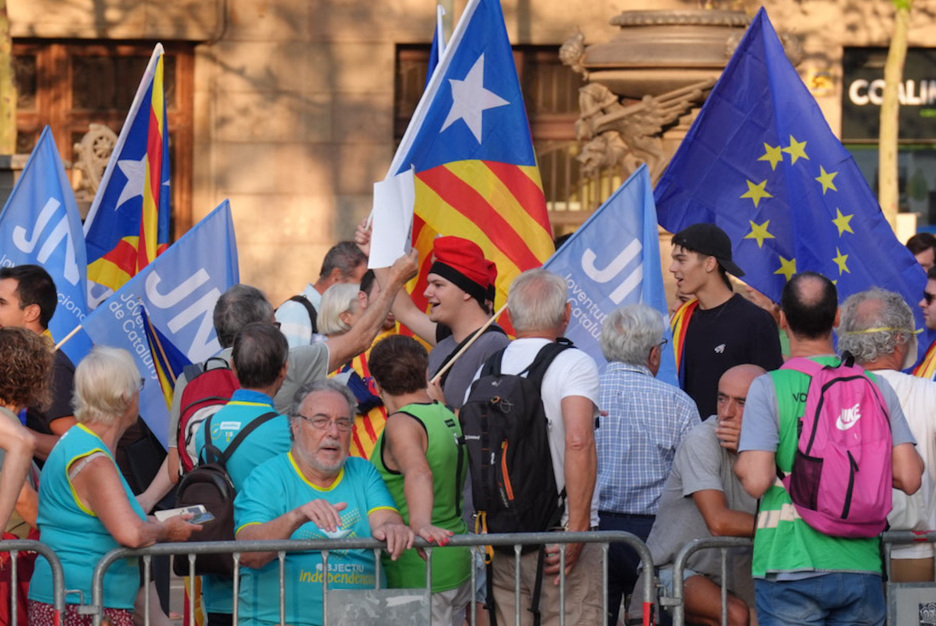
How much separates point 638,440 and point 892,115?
11.0 metres

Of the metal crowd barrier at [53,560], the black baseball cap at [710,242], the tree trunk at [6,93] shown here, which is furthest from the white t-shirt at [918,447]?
the tree trunk at [6,93]

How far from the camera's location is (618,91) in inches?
518

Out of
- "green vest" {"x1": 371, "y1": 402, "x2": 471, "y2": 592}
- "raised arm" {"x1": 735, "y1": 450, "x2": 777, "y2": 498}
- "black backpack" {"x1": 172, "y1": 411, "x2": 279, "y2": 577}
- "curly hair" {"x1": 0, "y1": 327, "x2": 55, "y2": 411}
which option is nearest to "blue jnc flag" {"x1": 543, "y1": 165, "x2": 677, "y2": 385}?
"green vest" {"x1": 371, "y1": 402, "x2": 471, "y2": 592}

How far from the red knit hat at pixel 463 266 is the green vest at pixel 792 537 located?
161cm

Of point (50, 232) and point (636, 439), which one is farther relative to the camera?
point (50, 232)

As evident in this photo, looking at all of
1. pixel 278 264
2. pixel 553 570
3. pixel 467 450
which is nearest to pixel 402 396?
pixel 467 450

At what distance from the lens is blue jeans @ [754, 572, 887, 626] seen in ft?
20.0

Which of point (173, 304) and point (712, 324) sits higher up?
point (173, 304)

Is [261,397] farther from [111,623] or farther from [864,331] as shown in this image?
[864,331]

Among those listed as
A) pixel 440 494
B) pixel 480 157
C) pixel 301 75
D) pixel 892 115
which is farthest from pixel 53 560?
pixel 301 75

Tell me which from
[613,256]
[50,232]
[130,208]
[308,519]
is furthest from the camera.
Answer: [130,208]

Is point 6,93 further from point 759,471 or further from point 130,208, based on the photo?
point 759,471

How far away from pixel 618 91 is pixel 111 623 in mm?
7798

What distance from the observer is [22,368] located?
6391mm
